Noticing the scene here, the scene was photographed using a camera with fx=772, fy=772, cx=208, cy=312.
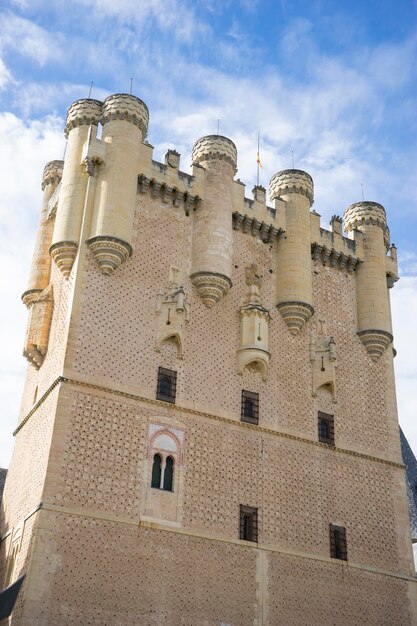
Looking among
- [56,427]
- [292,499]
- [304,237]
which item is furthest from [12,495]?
[304,237]

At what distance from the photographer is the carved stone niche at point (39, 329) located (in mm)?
19656

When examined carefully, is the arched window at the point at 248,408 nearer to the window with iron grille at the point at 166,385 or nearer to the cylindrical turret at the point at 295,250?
the window with iron grille at the point at 166,385

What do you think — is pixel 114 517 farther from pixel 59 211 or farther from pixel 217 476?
pixel 59 211

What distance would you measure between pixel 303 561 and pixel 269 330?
6.08 metres

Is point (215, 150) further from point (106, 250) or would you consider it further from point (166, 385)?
point (166, 385)

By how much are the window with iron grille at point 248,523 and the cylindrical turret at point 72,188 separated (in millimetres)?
7283

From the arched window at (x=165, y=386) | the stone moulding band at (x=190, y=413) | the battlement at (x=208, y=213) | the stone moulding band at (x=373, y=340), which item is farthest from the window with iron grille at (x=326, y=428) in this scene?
the arched window at (x=165, y=386)

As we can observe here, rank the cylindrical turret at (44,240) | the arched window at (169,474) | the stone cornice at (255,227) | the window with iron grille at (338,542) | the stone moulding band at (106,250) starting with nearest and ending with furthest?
1. the arched window at (169,474)
2. the stone moulding band at (106,250)
3. the window with iron grille at (338,542)
4. the cylindrical turret at (44,240)
5. the stone cornice at (255,227)

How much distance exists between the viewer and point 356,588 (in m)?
19.2

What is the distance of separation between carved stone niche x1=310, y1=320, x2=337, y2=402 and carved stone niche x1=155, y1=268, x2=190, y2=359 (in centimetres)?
409

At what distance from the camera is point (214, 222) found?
21078mm

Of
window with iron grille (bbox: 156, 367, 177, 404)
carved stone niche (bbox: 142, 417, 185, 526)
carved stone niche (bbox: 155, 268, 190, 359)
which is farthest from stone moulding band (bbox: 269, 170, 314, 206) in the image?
carved stone niche (bbox: 142, 417, 185, 526)

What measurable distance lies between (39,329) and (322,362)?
7.75 meters

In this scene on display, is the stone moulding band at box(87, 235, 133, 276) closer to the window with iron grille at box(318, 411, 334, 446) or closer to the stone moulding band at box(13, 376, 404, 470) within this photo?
the stone moulding band at box(13, 376, 404, 470)
